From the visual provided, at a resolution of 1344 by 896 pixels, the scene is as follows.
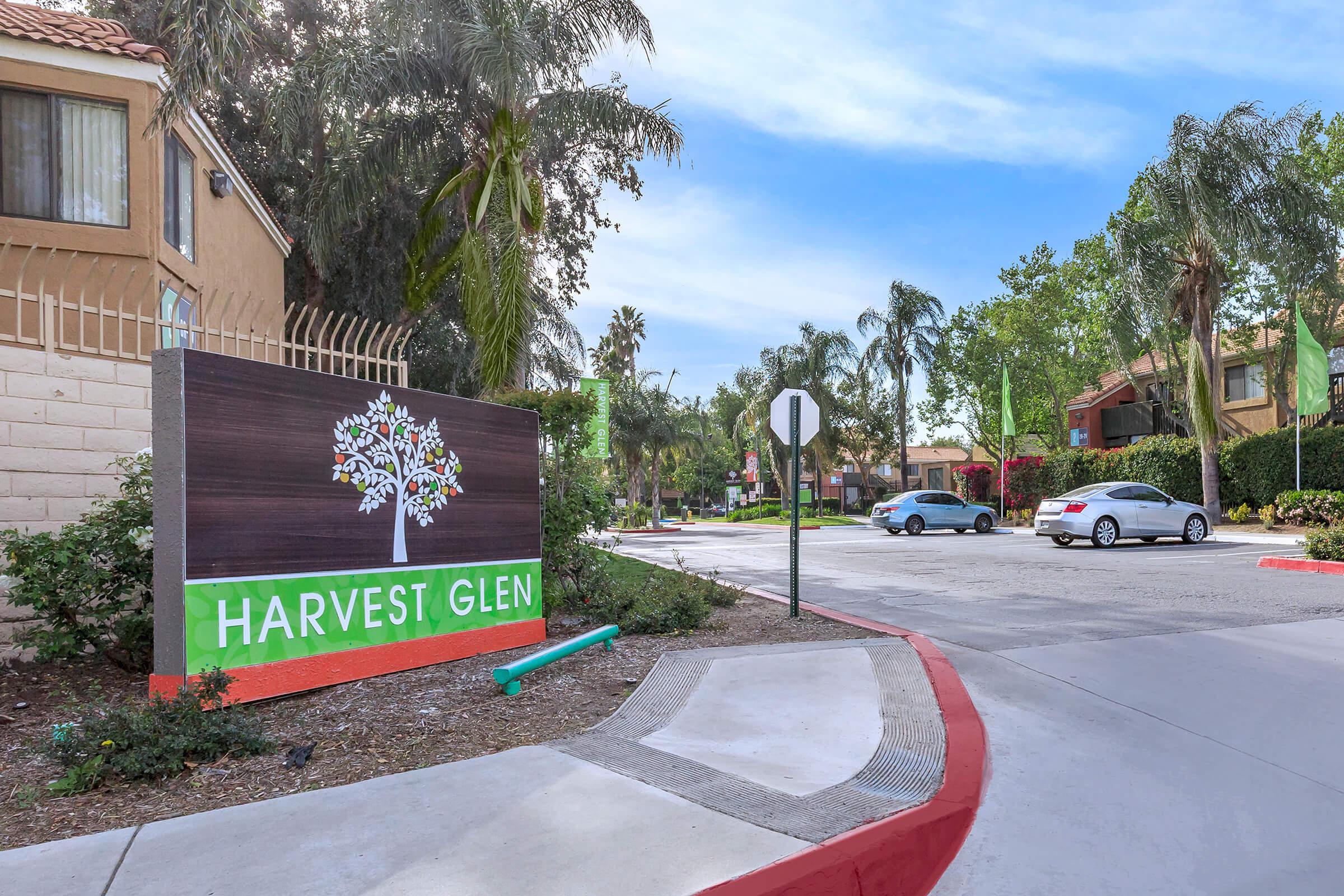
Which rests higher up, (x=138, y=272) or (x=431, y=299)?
(x=431, y=299)

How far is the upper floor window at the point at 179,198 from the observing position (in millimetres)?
10758

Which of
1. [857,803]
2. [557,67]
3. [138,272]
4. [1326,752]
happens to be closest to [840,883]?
[857,803]

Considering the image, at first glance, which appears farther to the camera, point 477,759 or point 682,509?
point 682,509

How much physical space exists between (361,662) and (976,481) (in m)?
38.8

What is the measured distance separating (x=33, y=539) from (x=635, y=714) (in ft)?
13.7

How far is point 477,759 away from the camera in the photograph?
4.53 m

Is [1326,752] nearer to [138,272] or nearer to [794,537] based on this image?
[794,537]

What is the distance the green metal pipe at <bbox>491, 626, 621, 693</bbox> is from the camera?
5578 mm

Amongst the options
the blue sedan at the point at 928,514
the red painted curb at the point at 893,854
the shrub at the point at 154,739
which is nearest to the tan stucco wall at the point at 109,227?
the shrub at the point at 154,739

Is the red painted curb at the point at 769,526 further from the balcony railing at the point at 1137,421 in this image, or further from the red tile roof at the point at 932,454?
the red tile roof at the point at 932,454

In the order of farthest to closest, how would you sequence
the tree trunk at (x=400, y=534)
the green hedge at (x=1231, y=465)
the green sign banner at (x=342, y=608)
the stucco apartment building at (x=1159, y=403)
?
the stucco apartment building at (x=1159, y=403) → the green hedge at (x=1231, y=465) → the tree trunk at (x=400, y=534) → the green sign banner at (x=342, y=608)

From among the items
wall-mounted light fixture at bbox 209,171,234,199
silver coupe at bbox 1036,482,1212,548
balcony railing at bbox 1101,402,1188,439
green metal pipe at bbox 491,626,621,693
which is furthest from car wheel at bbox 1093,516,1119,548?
balcony railing at bbox 1101,402,1188,439

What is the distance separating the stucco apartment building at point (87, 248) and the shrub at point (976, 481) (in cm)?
3535

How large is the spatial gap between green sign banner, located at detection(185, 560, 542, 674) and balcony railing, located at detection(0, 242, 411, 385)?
166 cm
